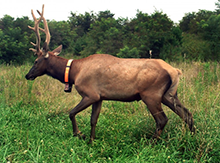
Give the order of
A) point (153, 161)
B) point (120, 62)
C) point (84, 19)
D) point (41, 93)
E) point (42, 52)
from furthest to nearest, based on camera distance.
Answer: point (84, 19)
point (41, 93)
point (42, 52)
point (120, 62)
point (153, 161)

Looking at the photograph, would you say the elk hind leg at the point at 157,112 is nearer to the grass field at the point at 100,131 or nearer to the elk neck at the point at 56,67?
the grass field at the point at 100,131

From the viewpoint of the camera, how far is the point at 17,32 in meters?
11.7

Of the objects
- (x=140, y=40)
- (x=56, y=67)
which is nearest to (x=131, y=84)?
(x=56, y=67)

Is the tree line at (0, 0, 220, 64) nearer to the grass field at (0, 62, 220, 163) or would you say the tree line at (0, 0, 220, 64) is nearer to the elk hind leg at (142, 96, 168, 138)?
the grass field at (0, 62, 220, 163)

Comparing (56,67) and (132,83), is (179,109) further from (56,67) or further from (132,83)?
(56,67)

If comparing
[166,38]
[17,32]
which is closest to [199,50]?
[166,38]

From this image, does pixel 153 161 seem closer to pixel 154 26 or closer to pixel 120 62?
pixel 120 62

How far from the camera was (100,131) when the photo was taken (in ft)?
14.1

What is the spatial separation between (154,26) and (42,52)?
8.32m

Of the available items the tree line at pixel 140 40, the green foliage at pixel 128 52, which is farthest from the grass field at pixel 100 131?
the tree line at pixel 140 40

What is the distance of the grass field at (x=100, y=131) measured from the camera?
Answer: 319 centimetres

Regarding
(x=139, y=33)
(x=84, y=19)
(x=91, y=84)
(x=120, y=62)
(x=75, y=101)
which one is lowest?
(x=75, y=101)

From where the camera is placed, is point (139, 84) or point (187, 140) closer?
point (187, 140)

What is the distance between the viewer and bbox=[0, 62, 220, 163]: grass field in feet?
10.5
